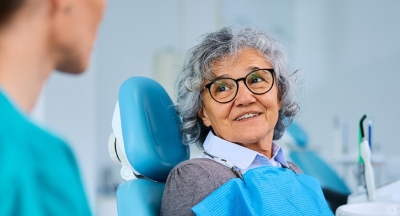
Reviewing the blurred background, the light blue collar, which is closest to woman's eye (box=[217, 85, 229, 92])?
the light blue collar

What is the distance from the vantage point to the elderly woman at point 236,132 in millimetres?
1305

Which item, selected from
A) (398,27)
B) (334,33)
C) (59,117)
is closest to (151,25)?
(59,117)

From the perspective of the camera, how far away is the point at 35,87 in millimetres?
562

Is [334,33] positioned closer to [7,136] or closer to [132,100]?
[132,100]

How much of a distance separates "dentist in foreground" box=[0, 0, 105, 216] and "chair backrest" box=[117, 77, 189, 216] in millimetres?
759

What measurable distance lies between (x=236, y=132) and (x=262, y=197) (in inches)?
9.0

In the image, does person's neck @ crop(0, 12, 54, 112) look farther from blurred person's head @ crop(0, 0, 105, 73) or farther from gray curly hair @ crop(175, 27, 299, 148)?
gray curly hair @ crop(175, 27, 299, 148)

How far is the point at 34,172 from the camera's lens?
49 centimetres

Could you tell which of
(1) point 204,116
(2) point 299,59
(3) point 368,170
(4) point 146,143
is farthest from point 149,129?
(2) point 299,59

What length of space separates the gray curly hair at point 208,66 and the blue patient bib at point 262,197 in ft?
0.92

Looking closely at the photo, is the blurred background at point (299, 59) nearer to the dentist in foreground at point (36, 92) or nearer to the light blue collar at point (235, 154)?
the light blue collar at point (235, 154)

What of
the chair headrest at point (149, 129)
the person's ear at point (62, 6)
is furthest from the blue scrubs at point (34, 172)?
the chair headrest at point (149, 129)

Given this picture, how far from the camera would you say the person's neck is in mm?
528

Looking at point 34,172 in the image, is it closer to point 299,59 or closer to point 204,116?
point 204,116
